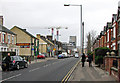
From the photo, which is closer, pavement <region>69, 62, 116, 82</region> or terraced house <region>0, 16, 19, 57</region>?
pavement <region>69, 62, 116, 82</region>

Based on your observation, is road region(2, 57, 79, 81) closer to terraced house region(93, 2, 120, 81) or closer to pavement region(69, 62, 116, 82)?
pavement region(69, 62, 116, 82)

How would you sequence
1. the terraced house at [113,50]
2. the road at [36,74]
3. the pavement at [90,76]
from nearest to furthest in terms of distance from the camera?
the terraced house at [113,50] < the pavement at [90,76] < the road at [36,74]

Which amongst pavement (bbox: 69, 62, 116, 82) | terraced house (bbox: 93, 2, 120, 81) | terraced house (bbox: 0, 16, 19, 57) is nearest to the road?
pavement (bbox: 69, 62, 116, 82)

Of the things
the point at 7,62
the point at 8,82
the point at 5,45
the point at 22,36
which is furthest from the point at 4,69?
the point at 22,36

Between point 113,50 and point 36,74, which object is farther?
point 113,50

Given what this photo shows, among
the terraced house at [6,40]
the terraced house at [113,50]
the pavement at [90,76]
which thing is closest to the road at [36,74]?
the pavement at [90,76]

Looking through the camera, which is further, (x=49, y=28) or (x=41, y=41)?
(x=49, y=28)

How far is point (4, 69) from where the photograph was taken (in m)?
21.1

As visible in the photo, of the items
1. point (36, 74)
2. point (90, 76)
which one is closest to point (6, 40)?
point (36, 74)

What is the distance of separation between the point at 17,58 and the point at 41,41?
5804 centimetres

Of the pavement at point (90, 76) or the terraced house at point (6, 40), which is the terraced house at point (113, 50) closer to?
the pavement at point (90, 76)

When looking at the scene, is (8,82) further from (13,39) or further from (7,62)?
(13,39)

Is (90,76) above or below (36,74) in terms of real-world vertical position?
above

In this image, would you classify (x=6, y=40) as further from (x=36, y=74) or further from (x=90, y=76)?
(x=90, y=76)
